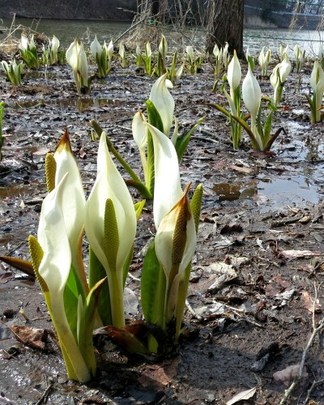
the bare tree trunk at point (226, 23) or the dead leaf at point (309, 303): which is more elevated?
the bare tree trunk at point (226, 23)

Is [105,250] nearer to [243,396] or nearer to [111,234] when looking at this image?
[111,234]

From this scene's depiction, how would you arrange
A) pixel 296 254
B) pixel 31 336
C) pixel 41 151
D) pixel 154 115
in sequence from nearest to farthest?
pixel 31 336 < pixel 296 254 < pixel 154 115 < pixel 41 151

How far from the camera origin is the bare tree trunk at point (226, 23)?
25.2ft

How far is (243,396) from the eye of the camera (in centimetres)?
99

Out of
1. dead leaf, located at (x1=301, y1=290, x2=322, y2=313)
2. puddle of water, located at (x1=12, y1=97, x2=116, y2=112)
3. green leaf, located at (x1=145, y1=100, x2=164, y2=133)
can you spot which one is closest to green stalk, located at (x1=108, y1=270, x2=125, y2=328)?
dead leaf, located at (x1=301, y1=290, x2=322, y2=313)

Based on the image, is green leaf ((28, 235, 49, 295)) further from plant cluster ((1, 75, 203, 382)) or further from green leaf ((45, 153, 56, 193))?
green leaf ((45, 153, 56, 193))

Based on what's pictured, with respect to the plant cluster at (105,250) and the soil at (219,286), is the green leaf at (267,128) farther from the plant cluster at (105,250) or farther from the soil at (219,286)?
the plant cluster at (105,250)

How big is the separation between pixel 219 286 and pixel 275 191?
88 cm

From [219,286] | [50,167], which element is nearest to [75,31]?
[219,286]

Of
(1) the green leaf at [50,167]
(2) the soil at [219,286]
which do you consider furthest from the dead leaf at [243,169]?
(1) the green leaf at [50,167]

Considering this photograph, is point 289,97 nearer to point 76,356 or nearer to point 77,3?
point 76,356

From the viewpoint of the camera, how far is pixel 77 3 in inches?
1133

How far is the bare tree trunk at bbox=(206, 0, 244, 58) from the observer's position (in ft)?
25.2

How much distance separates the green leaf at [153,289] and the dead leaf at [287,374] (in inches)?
10.0
